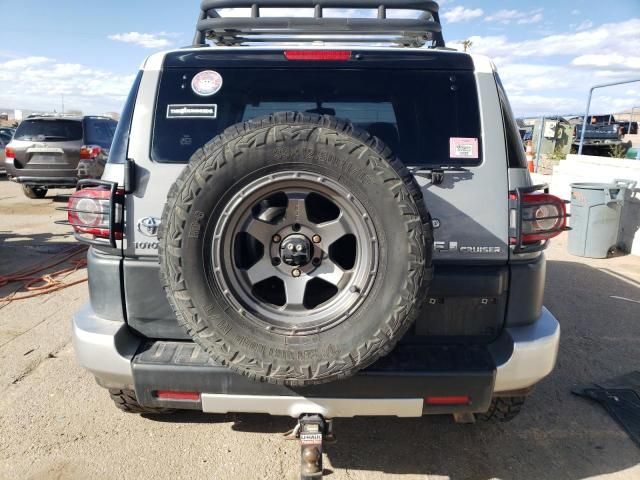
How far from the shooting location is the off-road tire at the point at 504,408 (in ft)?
9.22

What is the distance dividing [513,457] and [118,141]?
2.68 meters

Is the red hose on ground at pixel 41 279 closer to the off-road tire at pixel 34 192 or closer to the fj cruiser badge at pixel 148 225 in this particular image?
the fj cruiser badge at pixel 148 225

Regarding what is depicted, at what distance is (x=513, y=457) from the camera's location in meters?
2.86

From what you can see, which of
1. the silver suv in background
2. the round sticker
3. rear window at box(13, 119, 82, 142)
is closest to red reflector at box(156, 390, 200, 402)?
the round sticker

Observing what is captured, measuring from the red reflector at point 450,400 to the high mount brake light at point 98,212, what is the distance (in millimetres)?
1588

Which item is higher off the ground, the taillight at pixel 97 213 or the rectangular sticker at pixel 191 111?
the rectangular sticker at pixel 191 111

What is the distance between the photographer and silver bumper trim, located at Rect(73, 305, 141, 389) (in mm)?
2309

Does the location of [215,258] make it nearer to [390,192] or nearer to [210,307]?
[210,307]

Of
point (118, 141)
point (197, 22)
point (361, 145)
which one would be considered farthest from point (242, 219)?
point (197, 22)

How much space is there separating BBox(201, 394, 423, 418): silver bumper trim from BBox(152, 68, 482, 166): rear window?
1.10 m

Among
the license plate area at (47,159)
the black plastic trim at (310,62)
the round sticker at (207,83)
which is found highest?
the black plastic trim at (310,62)

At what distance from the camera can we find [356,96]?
2566 millimetres

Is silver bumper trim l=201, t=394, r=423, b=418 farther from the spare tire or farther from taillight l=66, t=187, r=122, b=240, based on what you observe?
taillight l=66, t=187, r=122, b=240

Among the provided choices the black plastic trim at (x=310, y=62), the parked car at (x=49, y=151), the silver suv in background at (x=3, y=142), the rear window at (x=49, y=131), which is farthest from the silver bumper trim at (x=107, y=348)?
the silver suv in background at (x=3, y=142)
